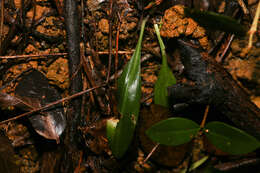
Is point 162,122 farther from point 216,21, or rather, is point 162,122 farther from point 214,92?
point 216,21

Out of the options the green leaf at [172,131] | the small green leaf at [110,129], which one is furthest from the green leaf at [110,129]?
the green leaf at [172,131]

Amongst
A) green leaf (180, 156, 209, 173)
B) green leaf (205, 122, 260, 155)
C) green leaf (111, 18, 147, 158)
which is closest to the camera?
green leaf (205, 122, 260, 155)

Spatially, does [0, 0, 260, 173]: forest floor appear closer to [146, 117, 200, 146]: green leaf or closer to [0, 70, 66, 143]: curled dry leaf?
[0, 70, 66, 143]: curled dry leaf

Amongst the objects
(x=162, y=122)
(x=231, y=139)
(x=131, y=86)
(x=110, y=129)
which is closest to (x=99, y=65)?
(x=131, y=86)

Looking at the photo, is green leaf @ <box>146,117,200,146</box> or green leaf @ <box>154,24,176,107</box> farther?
green leaf @ <box>154,24,176,107</box>

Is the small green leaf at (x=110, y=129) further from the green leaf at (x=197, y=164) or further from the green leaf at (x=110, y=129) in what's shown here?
the green leaf at (x=197, y=164)

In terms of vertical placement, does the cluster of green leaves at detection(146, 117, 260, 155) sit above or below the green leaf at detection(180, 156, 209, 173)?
above

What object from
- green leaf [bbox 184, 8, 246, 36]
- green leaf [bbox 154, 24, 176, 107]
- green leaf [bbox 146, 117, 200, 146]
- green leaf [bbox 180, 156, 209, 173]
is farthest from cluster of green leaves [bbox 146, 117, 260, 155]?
green leaf [bbox 184, 8, 246, 36]
